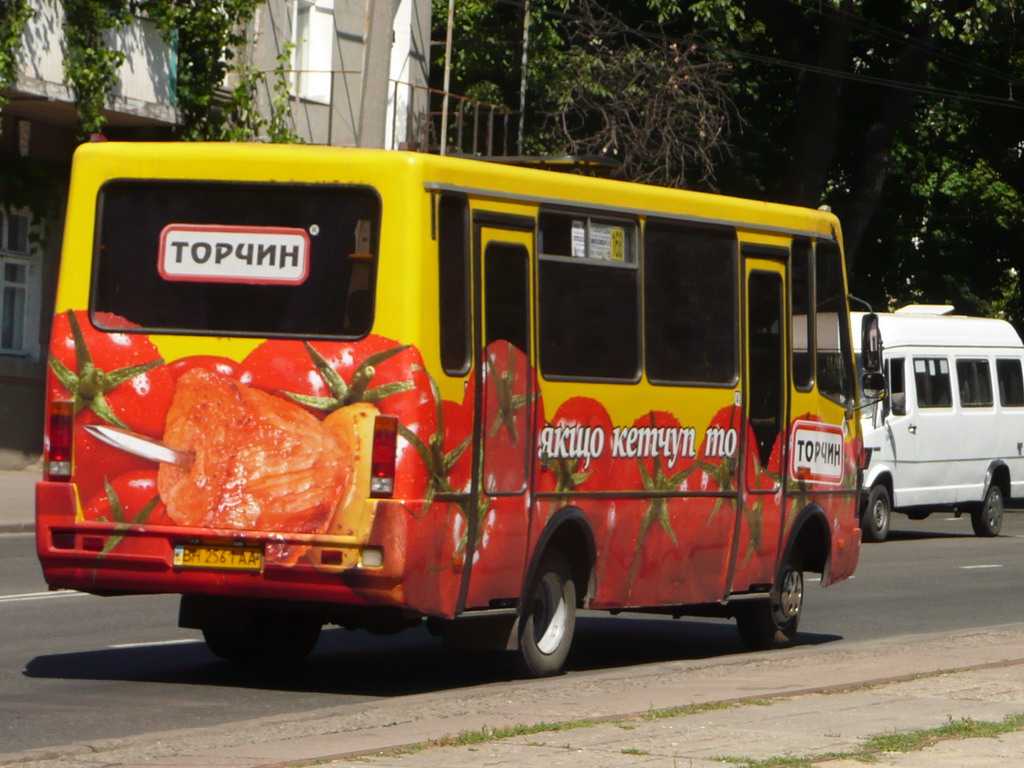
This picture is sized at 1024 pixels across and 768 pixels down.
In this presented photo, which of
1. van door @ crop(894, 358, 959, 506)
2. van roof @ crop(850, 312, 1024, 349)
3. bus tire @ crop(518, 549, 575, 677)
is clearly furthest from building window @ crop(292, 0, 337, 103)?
bus tire @ crop(518, 549, 575, 677)

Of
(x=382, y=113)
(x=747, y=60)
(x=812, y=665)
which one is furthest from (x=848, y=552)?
(x=747, y=60)

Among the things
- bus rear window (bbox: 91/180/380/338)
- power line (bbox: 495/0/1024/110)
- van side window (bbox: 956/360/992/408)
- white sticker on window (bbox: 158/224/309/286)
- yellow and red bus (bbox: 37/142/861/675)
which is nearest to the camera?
yellow and red bus (bbox: 37/142/861/675)

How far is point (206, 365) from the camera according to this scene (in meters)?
9.98

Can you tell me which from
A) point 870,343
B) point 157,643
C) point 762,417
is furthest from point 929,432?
point 157,643

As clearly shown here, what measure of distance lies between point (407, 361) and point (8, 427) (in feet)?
62.3

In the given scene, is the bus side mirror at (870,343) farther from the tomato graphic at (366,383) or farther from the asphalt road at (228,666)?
the tomato graphic at (366,383)

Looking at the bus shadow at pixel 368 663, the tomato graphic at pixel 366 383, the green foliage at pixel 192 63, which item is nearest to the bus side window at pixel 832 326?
the bus shadow at pixel 368 663

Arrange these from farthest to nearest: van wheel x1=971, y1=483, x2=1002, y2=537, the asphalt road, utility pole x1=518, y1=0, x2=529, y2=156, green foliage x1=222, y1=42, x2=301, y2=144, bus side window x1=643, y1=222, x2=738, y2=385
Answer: utility pole x1=518, y1=0, x2=529, y2=156, green foliage x1=222, y1=42, x2=301, y2=144, van wheel x1=971, y1=483, x2=1002, y2=537, bus side window x1=643, y1=222, x2=738, y2=385, the asphalt road

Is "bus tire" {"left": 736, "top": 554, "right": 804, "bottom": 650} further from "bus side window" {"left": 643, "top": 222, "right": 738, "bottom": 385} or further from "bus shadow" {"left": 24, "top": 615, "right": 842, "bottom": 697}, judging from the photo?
"bus side window" {"left": 643, "top": 222, "right": 738, "bottom": 385}

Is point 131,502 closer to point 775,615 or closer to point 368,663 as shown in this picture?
point 368,663

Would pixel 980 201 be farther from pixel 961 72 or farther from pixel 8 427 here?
pixel 8 427

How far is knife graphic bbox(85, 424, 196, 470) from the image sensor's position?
10.0 m

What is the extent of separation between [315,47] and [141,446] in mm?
23539

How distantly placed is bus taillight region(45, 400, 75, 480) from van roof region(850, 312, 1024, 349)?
48.8ft
